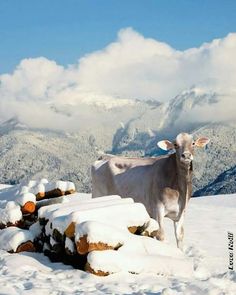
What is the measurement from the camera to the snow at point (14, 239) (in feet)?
45.1

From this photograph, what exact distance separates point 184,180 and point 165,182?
2.44 ft

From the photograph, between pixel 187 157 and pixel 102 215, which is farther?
pixel 187 157

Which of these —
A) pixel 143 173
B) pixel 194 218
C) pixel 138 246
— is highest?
pixel 143 173

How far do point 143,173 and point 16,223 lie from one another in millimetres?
5303

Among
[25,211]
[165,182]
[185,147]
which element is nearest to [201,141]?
[185,147]

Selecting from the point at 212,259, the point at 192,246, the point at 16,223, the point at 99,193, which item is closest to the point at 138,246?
the point at 16,223

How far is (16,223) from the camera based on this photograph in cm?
1572

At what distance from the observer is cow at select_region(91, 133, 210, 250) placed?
16.2 meters

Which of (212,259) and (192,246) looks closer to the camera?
(212,259)

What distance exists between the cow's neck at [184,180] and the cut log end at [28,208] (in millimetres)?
4786

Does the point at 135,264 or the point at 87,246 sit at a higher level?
the point at 87,246

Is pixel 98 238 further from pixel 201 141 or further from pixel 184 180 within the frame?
pixel 201 141

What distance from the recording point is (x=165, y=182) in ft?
56.0

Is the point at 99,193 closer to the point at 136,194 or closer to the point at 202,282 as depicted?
the point at 136,194
